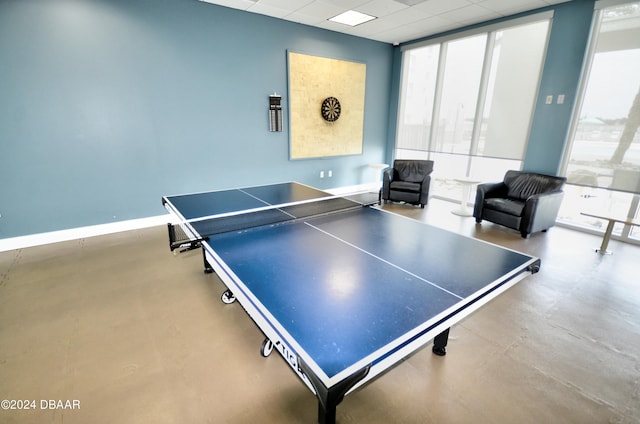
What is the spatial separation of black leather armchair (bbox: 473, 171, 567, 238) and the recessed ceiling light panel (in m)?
3.26

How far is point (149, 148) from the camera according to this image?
410cm

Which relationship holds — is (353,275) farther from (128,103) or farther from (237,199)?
(128,103)

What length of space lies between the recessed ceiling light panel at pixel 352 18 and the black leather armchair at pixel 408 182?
254 centimetres

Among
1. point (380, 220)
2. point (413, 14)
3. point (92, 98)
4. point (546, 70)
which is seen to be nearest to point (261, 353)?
point (380, 220)

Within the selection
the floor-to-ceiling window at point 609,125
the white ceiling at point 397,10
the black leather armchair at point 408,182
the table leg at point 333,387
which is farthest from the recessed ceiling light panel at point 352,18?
the table leg at point 333,387

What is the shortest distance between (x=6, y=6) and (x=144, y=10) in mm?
1318

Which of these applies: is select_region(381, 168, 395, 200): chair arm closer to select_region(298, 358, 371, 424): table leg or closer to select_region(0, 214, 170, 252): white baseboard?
select_region(0, 214, 170, 252): white baseboard

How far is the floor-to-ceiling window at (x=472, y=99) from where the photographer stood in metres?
4.61

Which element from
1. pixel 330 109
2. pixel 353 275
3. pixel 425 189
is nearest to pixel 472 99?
pixel 425 189

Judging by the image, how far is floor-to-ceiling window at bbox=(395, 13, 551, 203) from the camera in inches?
181

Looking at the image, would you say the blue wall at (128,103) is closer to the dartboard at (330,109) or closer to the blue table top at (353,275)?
the dartboard at (330,109)

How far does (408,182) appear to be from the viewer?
5.46 metres

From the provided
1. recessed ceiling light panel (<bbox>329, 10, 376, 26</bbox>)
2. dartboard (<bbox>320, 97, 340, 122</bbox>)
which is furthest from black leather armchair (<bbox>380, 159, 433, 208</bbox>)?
recessed ceiling light panel (<bbox>329, 10, 376, 26</bbox>)

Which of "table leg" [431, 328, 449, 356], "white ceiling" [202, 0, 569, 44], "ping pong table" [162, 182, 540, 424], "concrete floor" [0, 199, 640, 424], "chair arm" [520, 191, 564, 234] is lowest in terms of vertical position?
"concrete floor" [0, 199, 640, 424]
